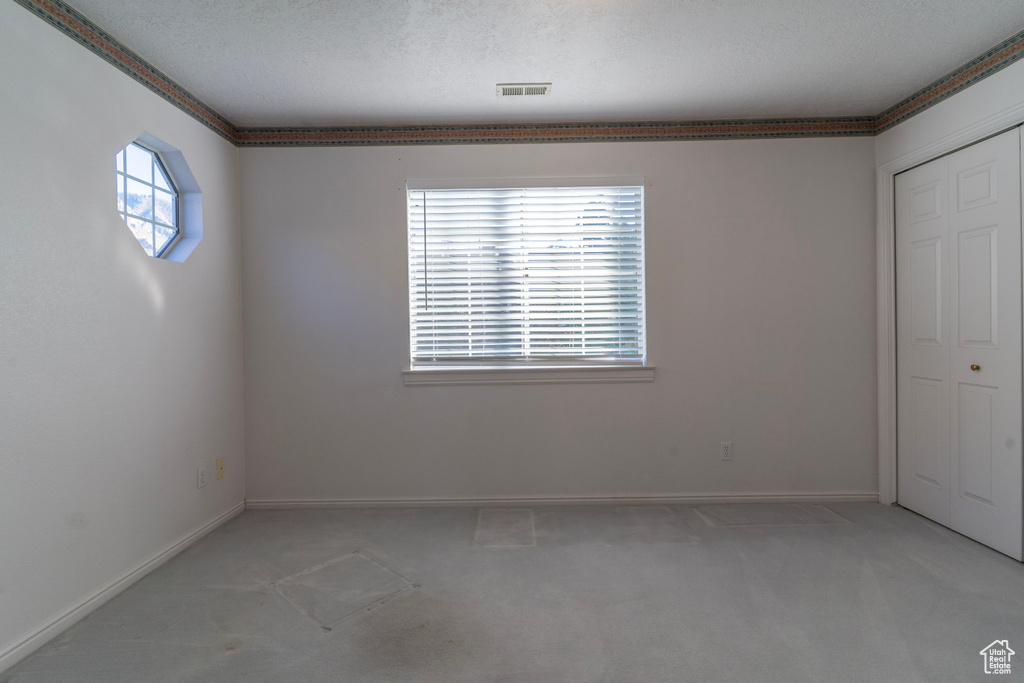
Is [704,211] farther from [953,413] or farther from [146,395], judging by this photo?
[146,395]

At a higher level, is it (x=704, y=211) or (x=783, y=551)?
(x=704, y=211)

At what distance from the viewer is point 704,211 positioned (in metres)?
3.69

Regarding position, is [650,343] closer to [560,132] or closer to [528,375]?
[528,375]

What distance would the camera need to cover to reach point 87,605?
2354 mm

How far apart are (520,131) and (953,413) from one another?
3.28 meters

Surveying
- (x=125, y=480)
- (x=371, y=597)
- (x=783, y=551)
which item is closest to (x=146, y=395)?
(x=125, y=480)

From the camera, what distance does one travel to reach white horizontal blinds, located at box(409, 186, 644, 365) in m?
3.75

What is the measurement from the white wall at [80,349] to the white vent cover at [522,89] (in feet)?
6.29

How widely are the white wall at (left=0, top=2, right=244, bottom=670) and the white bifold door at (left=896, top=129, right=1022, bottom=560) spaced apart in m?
4.56

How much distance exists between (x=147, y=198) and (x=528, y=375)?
2.54m

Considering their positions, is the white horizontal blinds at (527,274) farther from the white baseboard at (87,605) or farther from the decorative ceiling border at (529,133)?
the white baseboard at (87,605)

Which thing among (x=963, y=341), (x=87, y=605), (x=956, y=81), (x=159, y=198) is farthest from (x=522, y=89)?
(x=87, y=605)

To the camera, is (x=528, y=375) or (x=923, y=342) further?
(x=528, y=375)

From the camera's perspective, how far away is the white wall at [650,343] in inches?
145
